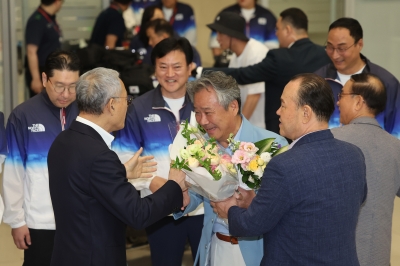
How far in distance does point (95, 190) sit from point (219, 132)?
859 millimetres

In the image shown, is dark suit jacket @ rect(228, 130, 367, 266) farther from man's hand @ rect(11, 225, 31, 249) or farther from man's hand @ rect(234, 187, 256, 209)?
man's hand @ rect(11, 225, 31, 249)

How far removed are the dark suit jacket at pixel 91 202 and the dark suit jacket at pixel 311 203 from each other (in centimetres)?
55

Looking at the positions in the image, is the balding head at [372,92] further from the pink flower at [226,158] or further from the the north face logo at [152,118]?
the the north face logo at [152,118]

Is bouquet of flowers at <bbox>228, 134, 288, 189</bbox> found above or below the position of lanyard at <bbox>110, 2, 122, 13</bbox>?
below

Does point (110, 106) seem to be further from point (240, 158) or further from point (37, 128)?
point (37, 128)

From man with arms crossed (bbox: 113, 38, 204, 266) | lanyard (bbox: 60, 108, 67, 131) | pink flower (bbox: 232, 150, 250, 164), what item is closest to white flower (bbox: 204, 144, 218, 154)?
pink flower (bbox: 232, 150, 250, 164)

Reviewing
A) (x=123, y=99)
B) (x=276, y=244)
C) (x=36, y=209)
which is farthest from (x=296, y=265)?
(x=36, y=209)

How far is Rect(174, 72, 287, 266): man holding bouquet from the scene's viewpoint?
141 inches

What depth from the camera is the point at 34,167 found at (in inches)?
162

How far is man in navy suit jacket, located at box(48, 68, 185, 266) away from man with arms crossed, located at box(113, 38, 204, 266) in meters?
0.99

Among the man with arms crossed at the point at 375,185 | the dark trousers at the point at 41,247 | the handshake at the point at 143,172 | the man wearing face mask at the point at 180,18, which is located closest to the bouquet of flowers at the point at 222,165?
the handshake at the point at 143,172

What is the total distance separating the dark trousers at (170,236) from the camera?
14.3 ft

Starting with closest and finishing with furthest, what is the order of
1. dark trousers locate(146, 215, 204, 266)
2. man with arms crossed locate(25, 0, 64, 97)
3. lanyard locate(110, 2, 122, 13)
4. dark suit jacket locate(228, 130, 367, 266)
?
dark suit jacket locate(228, 130, 367, 266), dark trousers locate(146, 215, 204, 266), man with arms crossed locate(25, 0, 64, 97), lanyard locate(110, 2, 122, 13)

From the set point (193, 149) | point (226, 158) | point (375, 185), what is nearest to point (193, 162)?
point (193, 149)
